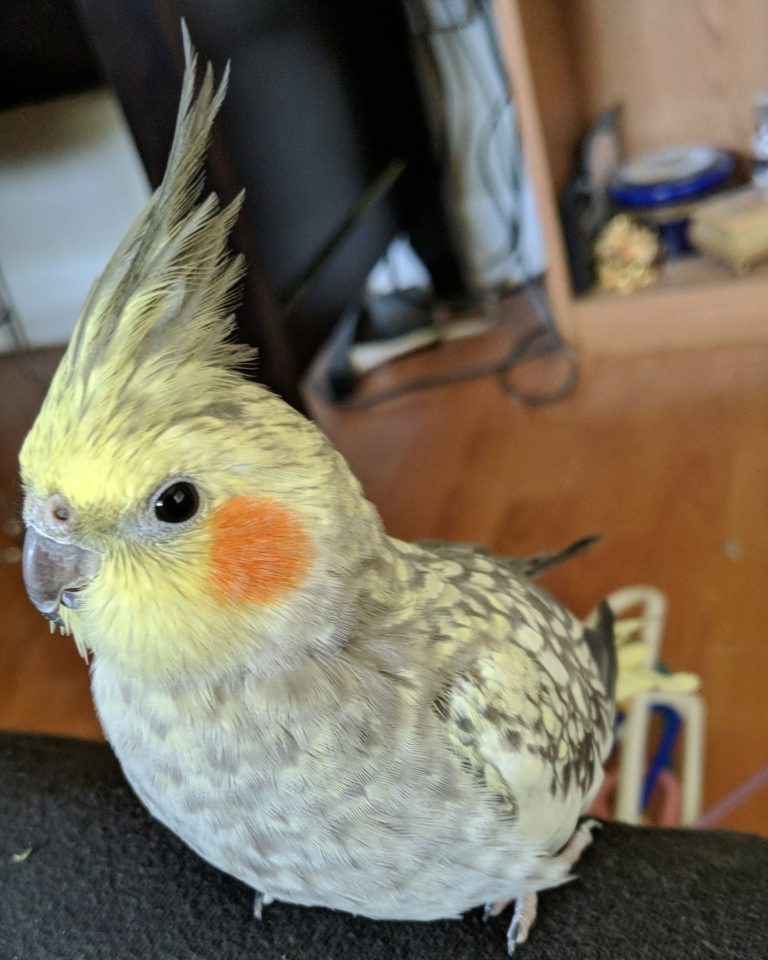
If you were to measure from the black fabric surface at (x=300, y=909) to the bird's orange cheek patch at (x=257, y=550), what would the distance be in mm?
236

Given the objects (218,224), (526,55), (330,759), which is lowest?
(330,759)

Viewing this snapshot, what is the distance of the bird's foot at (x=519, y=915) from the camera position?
0.55 metres

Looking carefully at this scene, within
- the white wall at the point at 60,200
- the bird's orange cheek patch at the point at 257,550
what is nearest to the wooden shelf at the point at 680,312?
the white wall at the point at 60,200

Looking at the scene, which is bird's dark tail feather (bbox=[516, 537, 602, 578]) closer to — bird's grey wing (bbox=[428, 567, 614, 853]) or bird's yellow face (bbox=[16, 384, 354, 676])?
bird's grey wing (bbox=[428, 567, 614, 853])

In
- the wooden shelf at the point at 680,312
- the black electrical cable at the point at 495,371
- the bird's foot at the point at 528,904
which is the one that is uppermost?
the bird's foot at the point at 528,904

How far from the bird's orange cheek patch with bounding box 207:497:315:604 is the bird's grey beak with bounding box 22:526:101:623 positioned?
0.07 meters

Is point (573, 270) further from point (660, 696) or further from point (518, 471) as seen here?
point (660, 696)

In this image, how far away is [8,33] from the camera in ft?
3.84

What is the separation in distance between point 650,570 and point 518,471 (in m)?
0.30

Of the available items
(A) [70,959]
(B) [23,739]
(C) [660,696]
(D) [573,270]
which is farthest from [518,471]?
(A) [70,959]

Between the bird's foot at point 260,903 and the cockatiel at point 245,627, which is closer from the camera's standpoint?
the cockatiel at point 245,627

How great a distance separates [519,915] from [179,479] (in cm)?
35

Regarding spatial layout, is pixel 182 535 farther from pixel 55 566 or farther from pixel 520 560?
pixel 520 560

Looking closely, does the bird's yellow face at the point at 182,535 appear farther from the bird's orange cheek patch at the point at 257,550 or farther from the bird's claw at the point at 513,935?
the bird's claw at the point at 513,935
